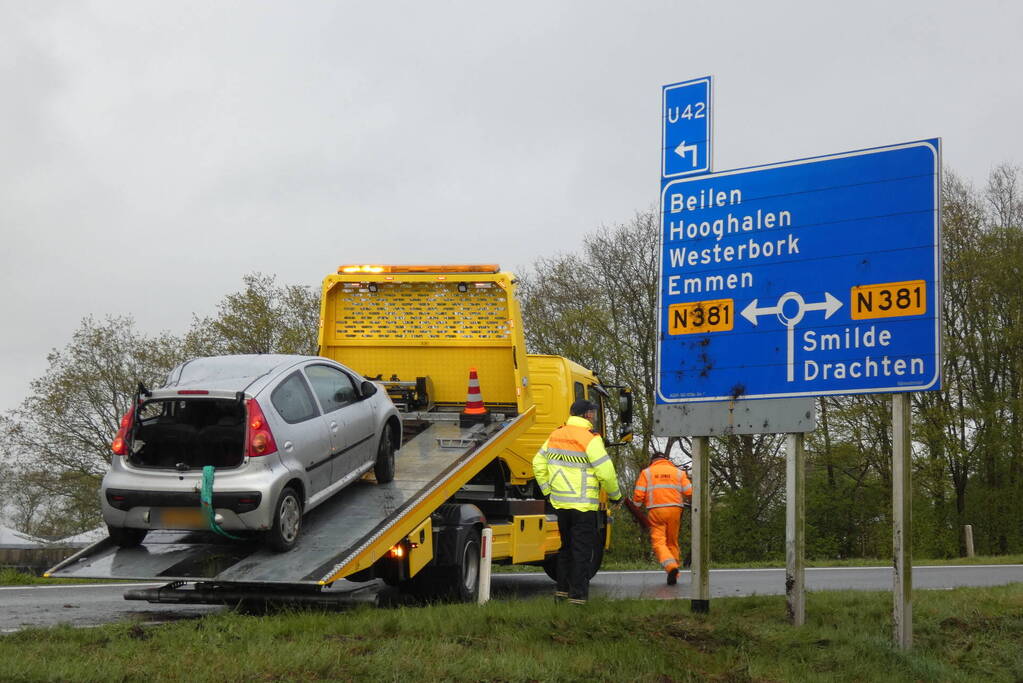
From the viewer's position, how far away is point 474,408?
468 inches

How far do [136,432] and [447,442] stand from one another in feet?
10.4

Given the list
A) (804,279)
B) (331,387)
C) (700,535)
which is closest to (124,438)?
(331,387)

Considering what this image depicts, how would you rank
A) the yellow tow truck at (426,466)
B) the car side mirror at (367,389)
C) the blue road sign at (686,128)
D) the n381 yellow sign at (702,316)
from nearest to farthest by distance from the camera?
1. the yellow tow truck at (426,466)
2. the n381 yellow sign at (702,316)
3. the blue road sign at (686,128)
4. the car side mirror at (367,389)

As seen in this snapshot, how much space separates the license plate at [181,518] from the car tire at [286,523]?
507 millimetres

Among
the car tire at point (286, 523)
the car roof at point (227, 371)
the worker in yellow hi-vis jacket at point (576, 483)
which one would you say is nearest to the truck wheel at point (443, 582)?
the worker in yellow hi-vis jacket at point (576, 483)

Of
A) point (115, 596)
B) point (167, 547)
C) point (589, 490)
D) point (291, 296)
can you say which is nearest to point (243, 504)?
point (167, 547)

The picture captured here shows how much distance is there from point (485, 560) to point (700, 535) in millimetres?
2489

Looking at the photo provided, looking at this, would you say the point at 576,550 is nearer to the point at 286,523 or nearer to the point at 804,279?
the point at 286,523

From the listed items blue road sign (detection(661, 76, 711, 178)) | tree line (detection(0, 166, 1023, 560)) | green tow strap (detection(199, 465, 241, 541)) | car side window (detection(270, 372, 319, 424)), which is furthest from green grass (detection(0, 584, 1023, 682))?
tree line (detection(0, 166, 1023, 560))

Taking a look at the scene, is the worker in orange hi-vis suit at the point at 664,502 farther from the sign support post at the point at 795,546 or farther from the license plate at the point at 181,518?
the license plate at the point at 181,518

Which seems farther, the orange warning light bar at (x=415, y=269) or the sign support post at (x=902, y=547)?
the orange warning light bar at (x=415, y=269)

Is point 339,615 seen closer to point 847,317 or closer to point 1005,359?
point 847,317

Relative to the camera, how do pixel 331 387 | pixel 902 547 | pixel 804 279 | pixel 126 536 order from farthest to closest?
pixel 331 387, pixel 126 536, pixel 804 279, pixel 902 547

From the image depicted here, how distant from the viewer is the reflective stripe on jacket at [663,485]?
44.3 ft
